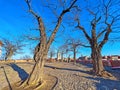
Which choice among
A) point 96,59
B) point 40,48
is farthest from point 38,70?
point 96,59

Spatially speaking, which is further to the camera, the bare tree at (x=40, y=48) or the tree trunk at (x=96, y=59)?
the tree trunk at (x=96, y=59)

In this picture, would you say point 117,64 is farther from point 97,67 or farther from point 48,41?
point 48,41

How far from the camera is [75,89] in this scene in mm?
14320

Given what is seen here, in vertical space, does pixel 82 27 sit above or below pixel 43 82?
above

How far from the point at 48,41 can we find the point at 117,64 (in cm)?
2374

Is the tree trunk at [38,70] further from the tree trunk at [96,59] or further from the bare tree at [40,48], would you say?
the tree trunk at [96,59]

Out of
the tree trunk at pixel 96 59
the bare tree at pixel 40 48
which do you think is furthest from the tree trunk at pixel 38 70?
the tree trunk at pixel 96 59

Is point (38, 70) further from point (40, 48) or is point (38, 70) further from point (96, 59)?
point (96, 59)

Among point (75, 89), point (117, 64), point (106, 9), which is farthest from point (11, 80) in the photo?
point (117, 64)

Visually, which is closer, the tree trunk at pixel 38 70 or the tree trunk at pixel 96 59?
the tree trunk at pixel 38 70

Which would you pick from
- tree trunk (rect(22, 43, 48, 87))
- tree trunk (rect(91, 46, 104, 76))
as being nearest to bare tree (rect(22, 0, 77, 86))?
tree trunk (rect(22, 43, 48, 87))

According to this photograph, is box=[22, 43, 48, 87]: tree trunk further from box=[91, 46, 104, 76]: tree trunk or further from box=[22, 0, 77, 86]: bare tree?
box=[91, 46, 104, 76]: tree trunk

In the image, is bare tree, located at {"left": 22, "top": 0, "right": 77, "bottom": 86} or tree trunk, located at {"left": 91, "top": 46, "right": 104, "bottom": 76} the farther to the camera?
tree trunk, located at {"left": 91, "top": 46, "right": 104, "bottom": 76}

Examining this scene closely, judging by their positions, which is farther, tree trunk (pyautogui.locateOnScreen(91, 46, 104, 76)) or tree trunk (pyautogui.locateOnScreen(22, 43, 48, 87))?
tree trunk (pyautogui.locateOnScreen(91, 46, 104, 76))
